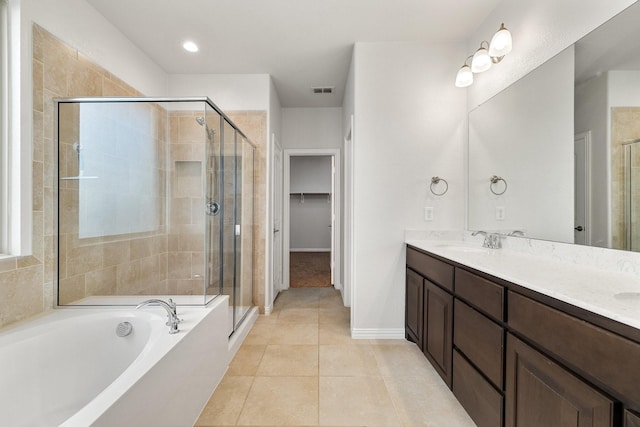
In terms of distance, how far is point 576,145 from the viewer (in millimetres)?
1458

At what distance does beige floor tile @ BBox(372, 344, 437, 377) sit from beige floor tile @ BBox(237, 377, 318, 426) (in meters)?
0.55

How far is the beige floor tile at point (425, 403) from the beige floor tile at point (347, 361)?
7.1 inches

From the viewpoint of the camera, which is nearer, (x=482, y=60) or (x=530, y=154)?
(x=530, y=154)

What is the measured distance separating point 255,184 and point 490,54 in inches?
94.8

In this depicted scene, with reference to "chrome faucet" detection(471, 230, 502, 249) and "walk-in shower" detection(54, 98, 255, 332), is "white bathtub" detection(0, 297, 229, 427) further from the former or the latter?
"chrome faucet" detection(471, 230, 502, 249)

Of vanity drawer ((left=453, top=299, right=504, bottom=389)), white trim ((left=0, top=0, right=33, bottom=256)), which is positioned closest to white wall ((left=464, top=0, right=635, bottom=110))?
vanity drawer ((left=453, top=299, right=504, bottom=389))

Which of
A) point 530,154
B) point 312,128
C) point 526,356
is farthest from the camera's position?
point 312,128

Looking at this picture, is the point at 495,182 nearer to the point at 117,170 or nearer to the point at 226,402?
the point at 226,402

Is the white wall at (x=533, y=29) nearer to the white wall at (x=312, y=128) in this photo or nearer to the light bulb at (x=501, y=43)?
the light bulb at (x=501, y=43)

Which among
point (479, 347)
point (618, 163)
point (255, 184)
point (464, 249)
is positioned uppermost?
point (255, 184)

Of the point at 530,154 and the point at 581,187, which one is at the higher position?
the point at 530,154

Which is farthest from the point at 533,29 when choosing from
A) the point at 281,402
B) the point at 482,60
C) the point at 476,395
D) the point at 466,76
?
the point at 281,402

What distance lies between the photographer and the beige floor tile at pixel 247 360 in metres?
2.03

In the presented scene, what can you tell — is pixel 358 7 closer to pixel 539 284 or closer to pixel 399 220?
pixel 399 220
